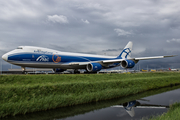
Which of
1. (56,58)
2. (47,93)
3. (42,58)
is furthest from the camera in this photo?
(56,58)

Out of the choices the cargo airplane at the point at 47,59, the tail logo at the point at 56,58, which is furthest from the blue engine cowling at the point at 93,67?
the tail logo at the point at 56,58

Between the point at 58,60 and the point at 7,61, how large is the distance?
770 centimetres

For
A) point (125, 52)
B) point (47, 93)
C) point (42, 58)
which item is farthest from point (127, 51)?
point (47, 93)

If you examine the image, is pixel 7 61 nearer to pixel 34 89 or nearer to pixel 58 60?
pixel 58 60

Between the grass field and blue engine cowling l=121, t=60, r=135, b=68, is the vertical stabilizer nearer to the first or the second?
blue engine cowling l=121, t=60, r=135, b=68

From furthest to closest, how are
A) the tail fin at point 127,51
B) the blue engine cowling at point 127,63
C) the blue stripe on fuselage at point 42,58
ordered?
the tail fin at point 127,51, the blue engine cowling at point 127,63, the blue stripe on fuselage at point 42,58

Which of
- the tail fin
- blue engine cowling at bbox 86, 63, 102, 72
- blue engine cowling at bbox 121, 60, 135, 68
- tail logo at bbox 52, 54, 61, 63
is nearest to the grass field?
tail logo at bbox 52, 54, 61, 63

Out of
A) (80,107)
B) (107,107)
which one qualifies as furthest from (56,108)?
(107,107)

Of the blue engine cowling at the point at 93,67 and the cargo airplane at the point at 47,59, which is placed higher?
the cargo airplane at the point at 47,59

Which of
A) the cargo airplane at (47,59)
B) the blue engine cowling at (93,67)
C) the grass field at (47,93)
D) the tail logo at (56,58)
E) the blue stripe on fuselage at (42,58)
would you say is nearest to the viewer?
the grass field at (47,93)

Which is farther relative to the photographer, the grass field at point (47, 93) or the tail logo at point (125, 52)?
the tail logo at point (125, 52)

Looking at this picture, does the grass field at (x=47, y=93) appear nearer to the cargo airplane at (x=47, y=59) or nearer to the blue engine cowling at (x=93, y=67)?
the cargo airplane at (x=47, y=59)

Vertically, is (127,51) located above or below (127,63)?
above

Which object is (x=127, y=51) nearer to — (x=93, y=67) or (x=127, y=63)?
(x=127, y=63)
